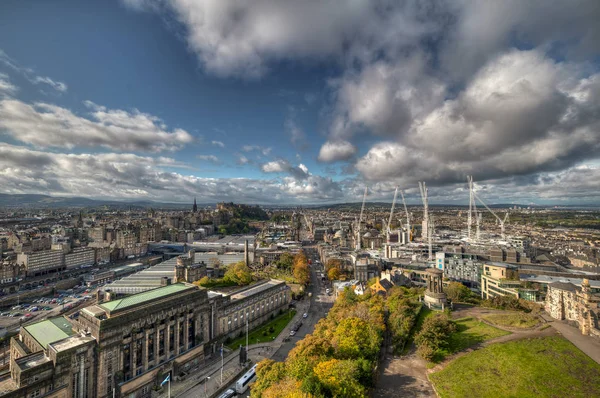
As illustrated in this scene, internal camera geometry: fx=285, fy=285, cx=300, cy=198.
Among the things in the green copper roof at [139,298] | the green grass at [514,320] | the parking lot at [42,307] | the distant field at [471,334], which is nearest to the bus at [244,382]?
the green copper roof at [139,298]

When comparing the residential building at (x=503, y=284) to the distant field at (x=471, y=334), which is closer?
the distant field at (x=471, y=334)

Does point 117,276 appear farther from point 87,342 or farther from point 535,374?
point 535,374

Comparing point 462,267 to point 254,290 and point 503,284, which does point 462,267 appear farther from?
point 254,290

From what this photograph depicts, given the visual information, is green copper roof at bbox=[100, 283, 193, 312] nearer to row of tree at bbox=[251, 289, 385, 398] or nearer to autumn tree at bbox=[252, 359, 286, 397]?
row of tree at bbox=[251, 289, 385, 398]

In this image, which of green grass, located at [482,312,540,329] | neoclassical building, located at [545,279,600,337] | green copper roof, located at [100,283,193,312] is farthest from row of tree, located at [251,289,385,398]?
neoclassical building, located at [545,279,600,337]

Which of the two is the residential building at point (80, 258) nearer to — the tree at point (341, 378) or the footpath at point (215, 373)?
the footpath at point (215, 373)

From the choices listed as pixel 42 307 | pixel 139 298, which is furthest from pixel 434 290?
pixel 42 307
